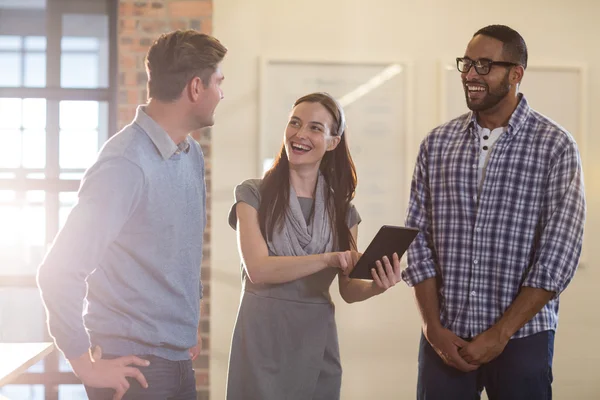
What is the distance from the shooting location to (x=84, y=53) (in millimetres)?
3768

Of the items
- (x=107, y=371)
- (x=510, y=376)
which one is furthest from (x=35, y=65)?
(x=510, y=376)

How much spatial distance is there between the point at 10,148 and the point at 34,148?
13cm

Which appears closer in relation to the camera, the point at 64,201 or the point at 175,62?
the point at 175,62

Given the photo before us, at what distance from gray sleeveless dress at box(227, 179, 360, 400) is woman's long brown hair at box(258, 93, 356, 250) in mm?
60

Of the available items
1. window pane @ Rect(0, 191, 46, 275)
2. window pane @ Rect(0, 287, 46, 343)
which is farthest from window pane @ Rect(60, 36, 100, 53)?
window pane @ Rect(0, 287, 46, 343)

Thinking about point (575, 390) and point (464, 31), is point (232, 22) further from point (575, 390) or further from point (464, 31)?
point (575, 390)

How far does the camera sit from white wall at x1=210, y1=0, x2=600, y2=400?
357cm

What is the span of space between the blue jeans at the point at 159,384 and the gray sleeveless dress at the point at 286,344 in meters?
0.42

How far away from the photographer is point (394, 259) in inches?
79.0

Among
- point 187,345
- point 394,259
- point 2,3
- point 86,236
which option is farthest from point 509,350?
point 2,3

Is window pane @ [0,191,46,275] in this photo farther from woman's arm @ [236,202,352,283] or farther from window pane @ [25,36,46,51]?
woman's arm @ [236,202,352,283]

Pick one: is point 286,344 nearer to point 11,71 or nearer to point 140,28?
point 140,28

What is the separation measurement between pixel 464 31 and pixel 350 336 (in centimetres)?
174

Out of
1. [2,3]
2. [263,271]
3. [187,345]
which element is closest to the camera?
[187,345]
